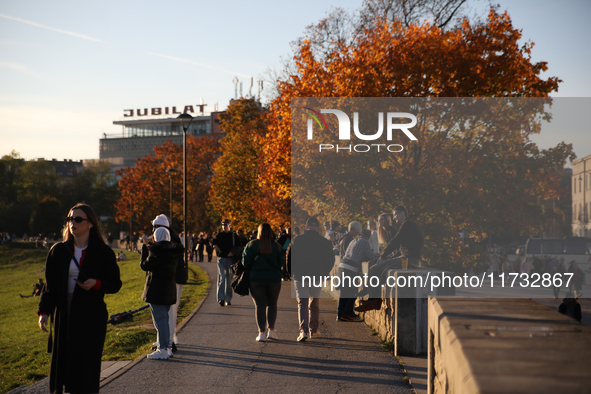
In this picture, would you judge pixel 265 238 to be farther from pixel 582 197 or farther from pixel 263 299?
pixel 582 197

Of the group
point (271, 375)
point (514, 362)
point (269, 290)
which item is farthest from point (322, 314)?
point (514, 362)

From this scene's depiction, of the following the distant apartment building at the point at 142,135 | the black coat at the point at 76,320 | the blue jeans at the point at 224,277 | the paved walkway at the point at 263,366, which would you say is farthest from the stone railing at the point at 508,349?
the distant apartment building at the point at 142,135

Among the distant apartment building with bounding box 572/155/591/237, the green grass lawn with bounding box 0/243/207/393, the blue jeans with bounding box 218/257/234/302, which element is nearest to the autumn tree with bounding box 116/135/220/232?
the green grass lawn with bounding box 0/243/207/393

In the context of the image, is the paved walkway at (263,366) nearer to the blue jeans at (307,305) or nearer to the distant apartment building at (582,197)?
the blue jeans at (307,305)

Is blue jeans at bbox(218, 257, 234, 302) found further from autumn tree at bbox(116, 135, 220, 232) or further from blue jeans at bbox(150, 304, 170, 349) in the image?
autumn tree at bbox(116, 135, 220, 232)

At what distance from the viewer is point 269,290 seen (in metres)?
8.93

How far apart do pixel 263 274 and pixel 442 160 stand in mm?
11030

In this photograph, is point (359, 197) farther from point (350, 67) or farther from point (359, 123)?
point (350, 67)

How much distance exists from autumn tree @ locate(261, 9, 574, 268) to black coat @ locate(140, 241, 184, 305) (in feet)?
36.3

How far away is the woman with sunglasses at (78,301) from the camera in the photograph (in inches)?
189

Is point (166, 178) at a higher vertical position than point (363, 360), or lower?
higher

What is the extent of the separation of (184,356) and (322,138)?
11771mm

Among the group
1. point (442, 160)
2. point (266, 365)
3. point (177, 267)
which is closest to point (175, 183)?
point (442, 160)

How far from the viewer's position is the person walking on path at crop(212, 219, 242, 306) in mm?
13172
